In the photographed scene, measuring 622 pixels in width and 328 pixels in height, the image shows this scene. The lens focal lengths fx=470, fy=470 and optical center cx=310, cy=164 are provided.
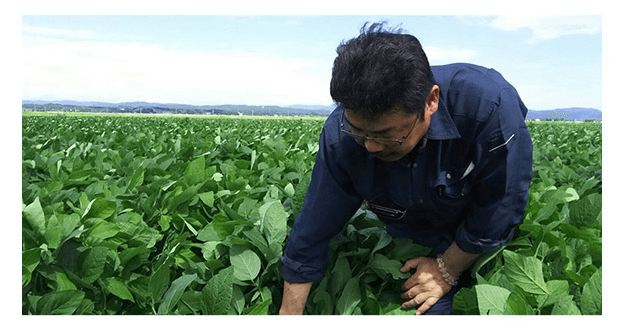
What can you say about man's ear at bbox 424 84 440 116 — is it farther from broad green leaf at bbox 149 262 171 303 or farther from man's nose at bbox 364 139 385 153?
broad green leaf at bbox 149 262 171 303

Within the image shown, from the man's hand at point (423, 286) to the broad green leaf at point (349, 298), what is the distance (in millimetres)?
302

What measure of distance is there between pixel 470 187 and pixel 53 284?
182 cm

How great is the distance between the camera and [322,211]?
2104mm

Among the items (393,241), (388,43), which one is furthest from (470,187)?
(388,43)

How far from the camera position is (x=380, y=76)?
1.56m

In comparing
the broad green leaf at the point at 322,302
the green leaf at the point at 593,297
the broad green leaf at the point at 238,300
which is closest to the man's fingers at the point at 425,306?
the broad green leaf at the point at 322,302

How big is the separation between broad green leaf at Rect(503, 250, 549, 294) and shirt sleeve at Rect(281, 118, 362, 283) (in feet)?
2.36

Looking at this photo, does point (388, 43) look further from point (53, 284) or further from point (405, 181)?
point (53, 284)

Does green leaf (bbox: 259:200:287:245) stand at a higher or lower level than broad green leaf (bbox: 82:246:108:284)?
higher

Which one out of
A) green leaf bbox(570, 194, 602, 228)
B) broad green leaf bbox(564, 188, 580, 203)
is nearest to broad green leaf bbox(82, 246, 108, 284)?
green leaf bbox(570, 194, 602, 228)

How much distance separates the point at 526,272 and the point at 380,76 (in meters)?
0.98

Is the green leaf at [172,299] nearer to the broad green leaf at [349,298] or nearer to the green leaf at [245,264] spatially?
the green leaf at [245,264]

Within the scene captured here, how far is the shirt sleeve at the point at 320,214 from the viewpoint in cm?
207

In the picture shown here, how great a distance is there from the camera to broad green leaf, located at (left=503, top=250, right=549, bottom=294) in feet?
5.98
